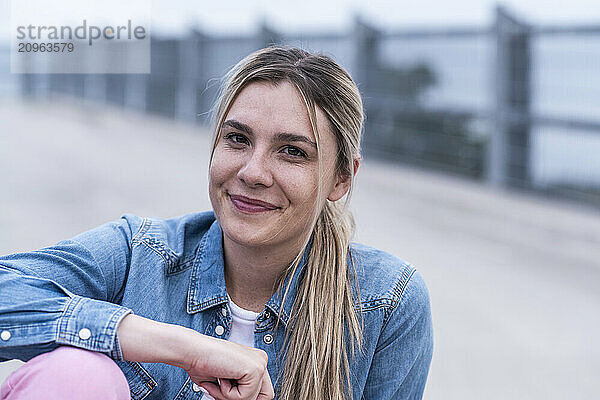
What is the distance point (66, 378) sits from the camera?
135 cm

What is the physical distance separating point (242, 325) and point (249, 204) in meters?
0.29

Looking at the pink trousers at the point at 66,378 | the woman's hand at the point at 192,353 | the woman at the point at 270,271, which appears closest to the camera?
the pink trousers at the point at 66,378

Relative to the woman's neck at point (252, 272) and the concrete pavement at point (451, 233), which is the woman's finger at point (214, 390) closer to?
the woman's neck at point (252, 272)

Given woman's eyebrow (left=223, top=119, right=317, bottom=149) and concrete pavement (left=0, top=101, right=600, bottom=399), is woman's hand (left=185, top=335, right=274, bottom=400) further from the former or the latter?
concrete pavement (left=0, top=101, right=600, bottom=399)

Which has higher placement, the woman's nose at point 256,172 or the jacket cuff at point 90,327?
the woman's nose at point 256,172

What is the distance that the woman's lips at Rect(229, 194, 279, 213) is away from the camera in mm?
1626

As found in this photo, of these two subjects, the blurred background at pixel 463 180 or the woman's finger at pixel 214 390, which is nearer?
the woman's finger at pixel 214 390

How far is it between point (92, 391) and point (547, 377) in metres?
2.25

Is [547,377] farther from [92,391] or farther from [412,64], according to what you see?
[412,64]

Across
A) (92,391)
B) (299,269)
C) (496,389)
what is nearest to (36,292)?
(92,391)

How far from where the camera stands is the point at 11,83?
1066 centimetres

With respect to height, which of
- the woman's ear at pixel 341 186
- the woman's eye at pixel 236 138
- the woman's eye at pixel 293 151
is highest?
the woman's eye at pixel 236 138

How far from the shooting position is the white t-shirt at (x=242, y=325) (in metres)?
1.74

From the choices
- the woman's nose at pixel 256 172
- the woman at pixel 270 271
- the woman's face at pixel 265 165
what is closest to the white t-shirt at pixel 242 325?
the woman at pixel 270 271
